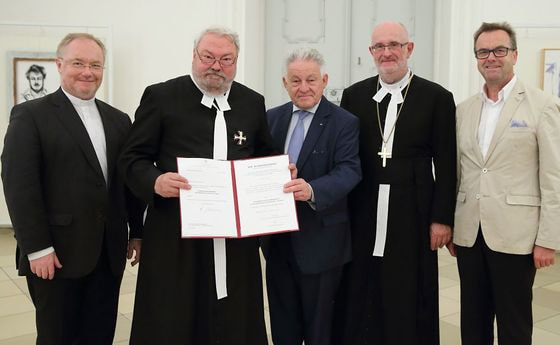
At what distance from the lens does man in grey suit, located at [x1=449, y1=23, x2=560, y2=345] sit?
244cm

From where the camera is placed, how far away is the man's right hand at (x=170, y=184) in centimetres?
204

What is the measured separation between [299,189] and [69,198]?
39.2 inches

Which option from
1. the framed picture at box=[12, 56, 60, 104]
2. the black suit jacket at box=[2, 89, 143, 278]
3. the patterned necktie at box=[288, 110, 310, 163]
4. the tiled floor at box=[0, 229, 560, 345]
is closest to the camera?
the black suit jacket at box=[2, 89, 143, 278]

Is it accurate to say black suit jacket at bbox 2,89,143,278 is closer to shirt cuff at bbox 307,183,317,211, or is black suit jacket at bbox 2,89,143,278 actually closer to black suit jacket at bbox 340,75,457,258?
shirt cuff at bbox 307,183,317,211

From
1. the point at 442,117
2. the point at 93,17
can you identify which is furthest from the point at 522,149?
the point at 93,17

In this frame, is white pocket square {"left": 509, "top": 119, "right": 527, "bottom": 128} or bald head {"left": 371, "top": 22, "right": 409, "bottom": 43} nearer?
white pocket square {"left": 509, "top": 119, "right": 527, "bottom": 128}

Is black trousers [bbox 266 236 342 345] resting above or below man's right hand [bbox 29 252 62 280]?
below

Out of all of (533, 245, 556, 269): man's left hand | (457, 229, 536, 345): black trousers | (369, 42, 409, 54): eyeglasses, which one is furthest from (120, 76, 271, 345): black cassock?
(533, 245, 556, 269): man's left hand

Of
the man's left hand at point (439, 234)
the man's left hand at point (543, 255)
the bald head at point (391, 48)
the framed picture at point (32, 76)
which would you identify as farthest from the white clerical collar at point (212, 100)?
the framed picture at point (32, 76)

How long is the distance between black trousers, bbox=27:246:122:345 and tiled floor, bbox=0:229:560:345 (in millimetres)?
1106

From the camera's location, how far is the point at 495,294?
2.52m

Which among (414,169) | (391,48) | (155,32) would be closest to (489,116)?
(414,169)

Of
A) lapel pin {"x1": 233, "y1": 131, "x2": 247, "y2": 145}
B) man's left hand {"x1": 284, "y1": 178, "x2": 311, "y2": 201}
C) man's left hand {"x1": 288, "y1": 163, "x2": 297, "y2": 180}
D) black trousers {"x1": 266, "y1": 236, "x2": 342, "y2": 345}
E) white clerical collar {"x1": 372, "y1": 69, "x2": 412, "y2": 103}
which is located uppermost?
white clerical collar {"x1": 372, "y1": 69, "x2": 412, "y2": 103}

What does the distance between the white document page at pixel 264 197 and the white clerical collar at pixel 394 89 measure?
0.89m
